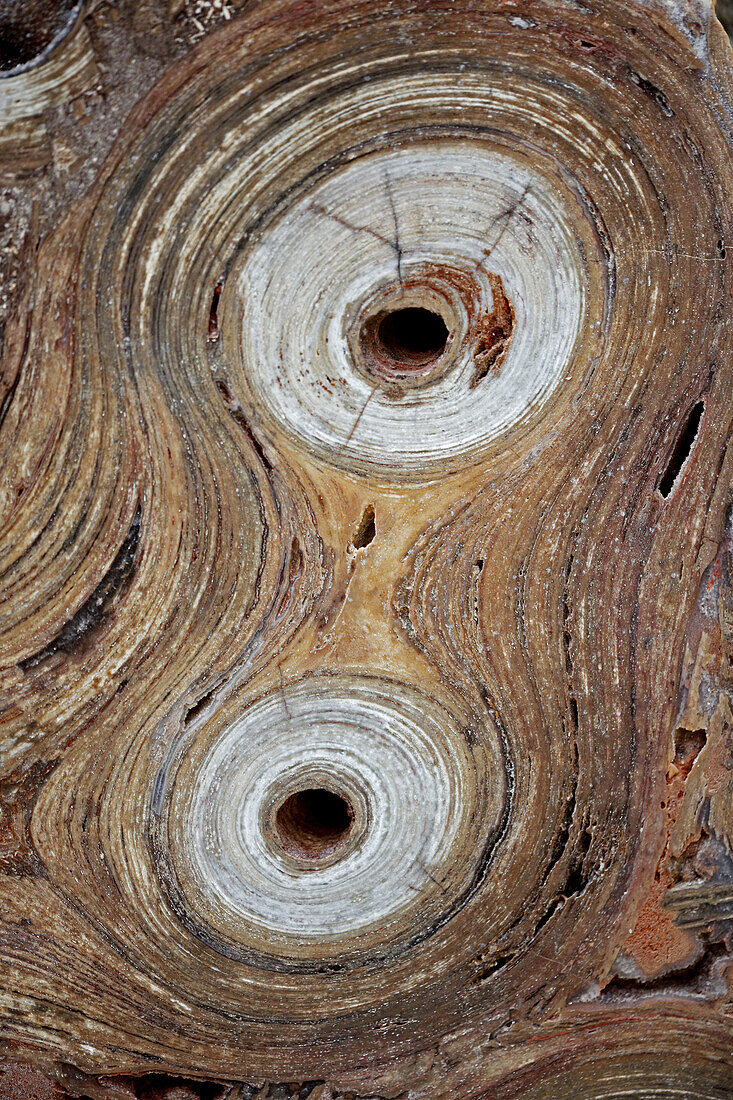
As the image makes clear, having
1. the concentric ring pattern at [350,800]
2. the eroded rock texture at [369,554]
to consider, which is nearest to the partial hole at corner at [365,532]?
the eroded rock texture at [369,554]

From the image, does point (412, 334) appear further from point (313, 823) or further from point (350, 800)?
point (313, 823)

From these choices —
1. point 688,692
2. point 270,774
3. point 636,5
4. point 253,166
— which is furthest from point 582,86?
point 270,774

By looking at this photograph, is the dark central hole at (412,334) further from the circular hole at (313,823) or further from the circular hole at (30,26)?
the circular hole at (313,823)

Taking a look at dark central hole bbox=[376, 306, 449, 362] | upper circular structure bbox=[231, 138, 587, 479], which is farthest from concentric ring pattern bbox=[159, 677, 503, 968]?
dark central hole bbox=[376, 306, 449, 362]

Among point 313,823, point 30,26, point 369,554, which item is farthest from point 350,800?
point 30,26

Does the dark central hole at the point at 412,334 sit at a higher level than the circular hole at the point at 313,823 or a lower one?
higher

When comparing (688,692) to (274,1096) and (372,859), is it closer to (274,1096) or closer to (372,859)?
(372,859)

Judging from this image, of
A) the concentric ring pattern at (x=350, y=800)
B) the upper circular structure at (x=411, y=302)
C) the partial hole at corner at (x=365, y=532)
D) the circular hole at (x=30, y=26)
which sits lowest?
the concentric ring pattern at (x=350, y=800)
